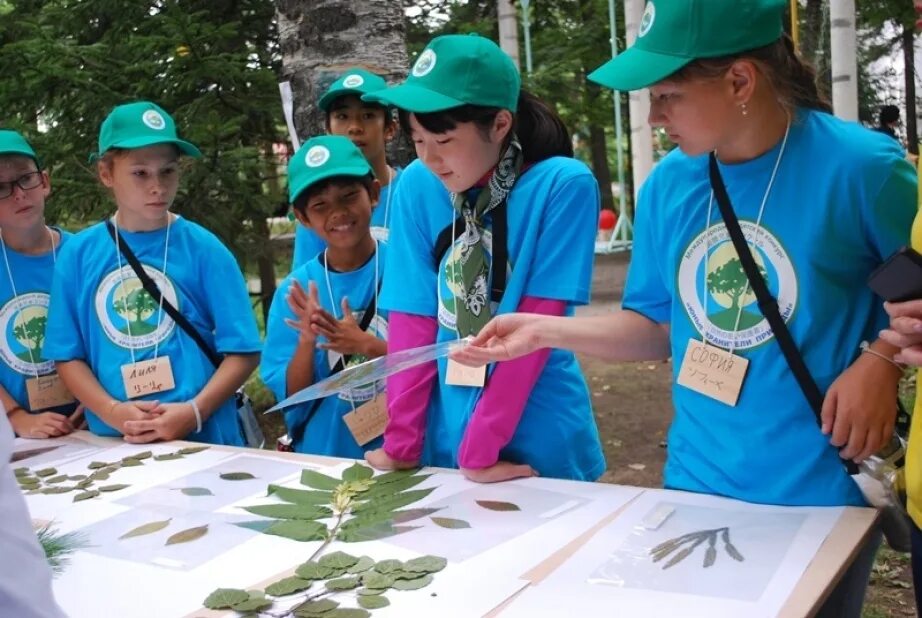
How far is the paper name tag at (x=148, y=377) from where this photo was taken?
8.55ft

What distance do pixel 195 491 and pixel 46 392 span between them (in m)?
1.08

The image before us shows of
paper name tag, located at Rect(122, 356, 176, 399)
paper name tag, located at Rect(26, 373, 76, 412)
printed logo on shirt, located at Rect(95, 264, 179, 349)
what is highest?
printed logo on shirt, located at Rect(95, 264, 179, 349)

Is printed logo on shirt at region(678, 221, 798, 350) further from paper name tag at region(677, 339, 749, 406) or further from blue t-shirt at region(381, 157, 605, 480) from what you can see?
blue t-shirt at region(381, 157, 605, 480)

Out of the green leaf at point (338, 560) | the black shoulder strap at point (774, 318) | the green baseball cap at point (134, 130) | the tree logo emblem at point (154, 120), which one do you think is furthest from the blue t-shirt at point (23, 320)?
the black shoulder strap at point (774, 318)

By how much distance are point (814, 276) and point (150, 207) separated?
190 centimetres

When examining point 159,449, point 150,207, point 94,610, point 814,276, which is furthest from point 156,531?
point 814,276

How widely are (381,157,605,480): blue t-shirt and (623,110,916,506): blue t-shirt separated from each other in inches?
11.0

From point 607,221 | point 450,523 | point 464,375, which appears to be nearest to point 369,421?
point 464,375

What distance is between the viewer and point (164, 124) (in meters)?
2.73

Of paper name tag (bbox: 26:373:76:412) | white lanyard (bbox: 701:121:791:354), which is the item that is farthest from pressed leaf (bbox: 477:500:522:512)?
paper name tag (bbox: 26:373:76:412)

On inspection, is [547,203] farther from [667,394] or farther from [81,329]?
[667,394]

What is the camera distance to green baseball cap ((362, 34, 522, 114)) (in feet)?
6.18

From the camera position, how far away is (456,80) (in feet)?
6.25

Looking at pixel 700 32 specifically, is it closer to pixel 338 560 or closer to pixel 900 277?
pixel 900 277
